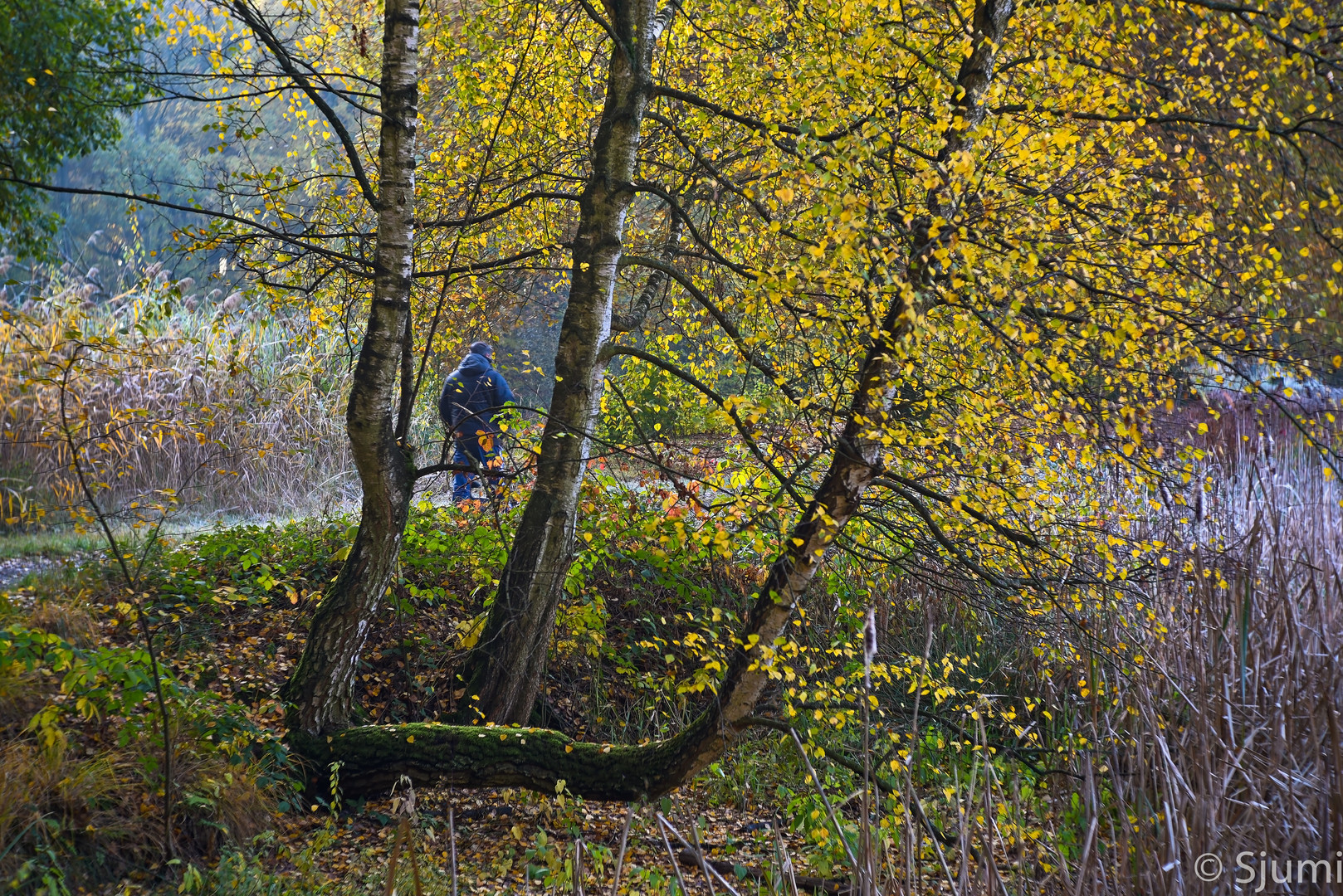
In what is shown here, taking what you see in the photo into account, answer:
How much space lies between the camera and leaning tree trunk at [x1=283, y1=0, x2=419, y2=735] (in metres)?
3.70

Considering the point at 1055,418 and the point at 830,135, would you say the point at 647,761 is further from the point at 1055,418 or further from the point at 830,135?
the point at 830,135

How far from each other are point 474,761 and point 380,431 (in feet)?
5.09

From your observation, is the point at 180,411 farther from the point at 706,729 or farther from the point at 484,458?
the point at 706,729

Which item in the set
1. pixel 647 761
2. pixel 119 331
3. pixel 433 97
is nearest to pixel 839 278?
pixel 647 761

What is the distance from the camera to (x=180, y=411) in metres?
7.59

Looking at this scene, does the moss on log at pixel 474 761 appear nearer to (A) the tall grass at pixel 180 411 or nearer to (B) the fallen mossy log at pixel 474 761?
(B) the fallen mossy log at pixel 474 761

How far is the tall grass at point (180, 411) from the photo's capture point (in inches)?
275

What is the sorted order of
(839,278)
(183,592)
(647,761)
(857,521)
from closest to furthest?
(839,278) < (647,761) < (857,521) < (183,592)

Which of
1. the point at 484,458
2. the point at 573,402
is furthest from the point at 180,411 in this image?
the point at 573,402

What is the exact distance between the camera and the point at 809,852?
402 centimetres

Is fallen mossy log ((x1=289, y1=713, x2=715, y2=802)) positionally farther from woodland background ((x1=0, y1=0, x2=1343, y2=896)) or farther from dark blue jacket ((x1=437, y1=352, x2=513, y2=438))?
dark blue jacket ((x1=437, y1=352, x2=513, y2=438))

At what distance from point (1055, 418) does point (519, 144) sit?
3.78 meters

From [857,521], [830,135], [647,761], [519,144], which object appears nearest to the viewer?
[830,135]

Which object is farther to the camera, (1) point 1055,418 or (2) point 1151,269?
(2) point 1151,269
